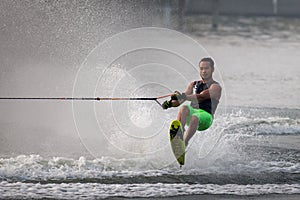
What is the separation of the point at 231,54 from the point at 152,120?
11958 mm

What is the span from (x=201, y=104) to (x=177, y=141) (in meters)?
0.65

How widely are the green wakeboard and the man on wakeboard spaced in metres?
0.22

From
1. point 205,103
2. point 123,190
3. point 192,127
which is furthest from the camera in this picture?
point 205,103

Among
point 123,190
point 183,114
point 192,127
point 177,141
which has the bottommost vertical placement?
point 123,190

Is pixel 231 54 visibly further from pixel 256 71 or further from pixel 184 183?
pixel 184 183

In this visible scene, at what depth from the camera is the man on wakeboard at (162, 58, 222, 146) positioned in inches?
301

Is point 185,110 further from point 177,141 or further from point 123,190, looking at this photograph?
point 123,190

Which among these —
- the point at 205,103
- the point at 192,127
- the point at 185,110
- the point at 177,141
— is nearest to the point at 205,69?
the point at 205,103

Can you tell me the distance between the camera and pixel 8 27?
51.6 feet

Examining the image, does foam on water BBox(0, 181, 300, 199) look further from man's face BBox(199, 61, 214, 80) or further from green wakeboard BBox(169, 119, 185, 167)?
man's face BBox(199, 61, 214, 80)

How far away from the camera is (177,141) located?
24.3 feet

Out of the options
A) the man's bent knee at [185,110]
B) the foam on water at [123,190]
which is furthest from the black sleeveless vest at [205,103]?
the foam on water at [123,190]

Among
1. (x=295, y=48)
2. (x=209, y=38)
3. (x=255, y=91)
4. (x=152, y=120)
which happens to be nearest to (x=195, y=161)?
(x=152, y=120)

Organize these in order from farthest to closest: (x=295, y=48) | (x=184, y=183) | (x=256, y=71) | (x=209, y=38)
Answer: (x=209, y=38) < (x=295, y=48) < (x=256, y=71) < (x=184, y=183)
